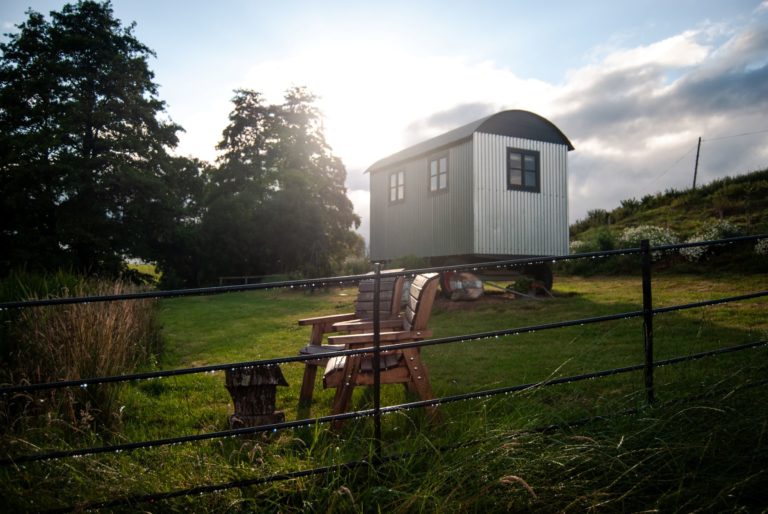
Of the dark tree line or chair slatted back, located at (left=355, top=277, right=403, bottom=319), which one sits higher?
the dark tree line

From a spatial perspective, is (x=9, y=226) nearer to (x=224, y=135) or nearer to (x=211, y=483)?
(x=224, y=135)

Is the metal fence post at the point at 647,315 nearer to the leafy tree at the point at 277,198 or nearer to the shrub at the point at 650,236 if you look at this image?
the shrub at the point at 650,236

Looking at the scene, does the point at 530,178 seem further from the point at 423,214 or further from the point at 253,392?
the point at 253,392

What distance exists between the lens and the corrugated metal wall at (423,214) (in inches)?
519

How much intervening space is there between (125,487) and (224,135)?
34.0m

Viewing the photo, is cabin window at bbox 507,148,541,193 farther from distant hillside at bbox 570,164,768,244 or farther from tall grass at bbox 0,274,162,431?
tall grass at bbox 0,274,162,431

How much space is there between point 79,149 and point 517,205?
17.9m

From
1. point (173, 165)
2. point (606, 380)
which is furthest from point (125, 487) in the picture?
point (173, 165)

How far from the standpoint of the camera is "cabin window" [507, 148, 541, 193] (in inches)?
531

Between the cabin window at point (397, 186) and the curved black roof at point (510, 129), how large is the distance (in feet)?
3.73

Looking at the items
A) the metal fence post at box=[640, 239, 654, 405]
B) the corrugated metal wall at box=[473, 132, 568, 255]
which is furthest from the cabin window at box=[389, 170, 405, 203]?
the metal fence post at box=[640, 239, 654, 405]

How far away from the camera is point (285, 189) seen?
2886 centimetres

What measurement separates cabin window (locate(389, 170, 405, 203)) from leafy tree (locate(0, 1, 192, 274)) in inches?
449

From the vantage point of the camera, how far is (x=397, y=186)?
16.0 m
